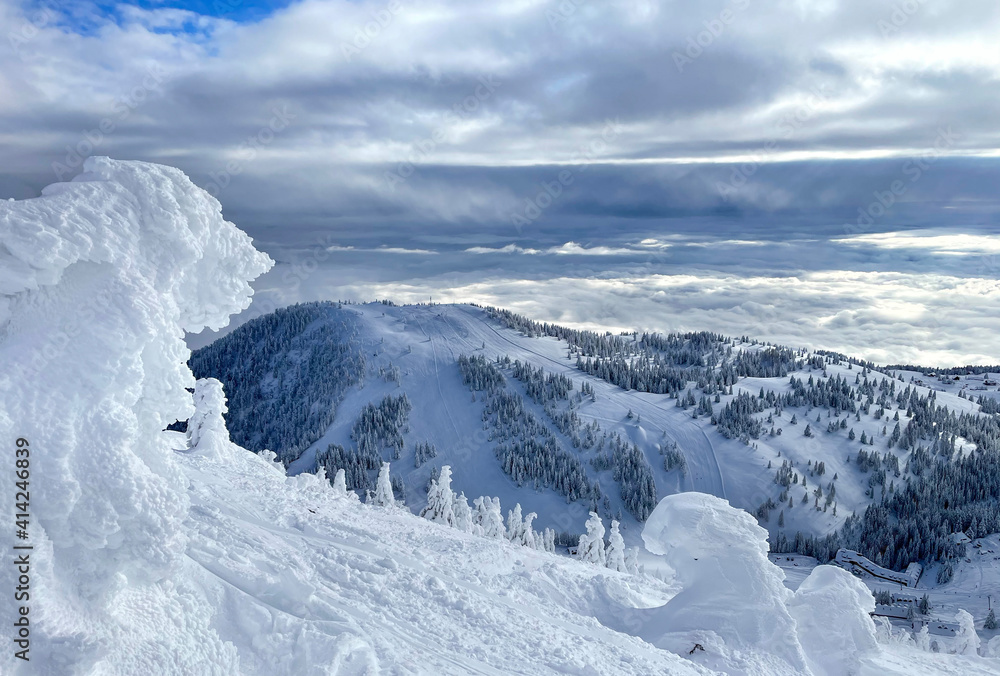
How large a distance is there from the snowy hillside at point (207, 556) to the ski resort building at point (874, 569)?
9919cm

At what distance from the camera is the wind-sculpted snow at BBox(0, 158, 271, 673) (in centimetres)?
1123

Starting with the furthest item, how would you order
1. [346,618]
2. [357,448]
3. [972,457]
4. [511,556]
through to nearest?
[357,448] → [972,457] → [511,556] → [346,618]

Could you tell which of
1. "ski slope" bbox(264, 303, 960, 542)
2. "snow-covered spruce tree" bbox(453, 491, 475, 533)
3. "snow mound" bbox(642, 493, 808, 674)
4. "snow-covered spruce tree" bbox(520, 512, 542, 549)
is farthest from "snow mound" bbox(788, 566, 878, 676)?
"ski slope" bbox(264, 303, 960, 542)

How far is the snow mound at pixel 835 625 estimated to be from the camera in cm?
2577

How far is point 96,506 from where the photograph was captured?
1142 centimetres

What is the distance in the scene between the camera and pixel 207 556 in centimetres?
1834

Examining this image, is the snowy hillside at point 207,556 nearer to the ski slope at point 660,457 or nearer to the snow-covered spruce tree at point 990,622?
the snow-covered spruce tree at point 990,622

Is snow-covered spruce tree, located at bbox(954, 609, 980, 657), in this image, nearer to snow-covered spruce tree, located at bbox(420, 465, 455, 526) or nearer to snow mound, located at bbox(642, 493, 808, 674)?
snow mound, located at bbox(642, 493, 808, 674)

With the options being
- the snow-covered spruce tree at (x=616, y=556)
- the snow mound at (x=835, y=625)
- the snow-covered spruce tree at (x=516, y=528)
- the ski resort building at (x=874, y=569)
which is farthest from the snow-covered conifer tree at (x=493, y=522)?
the ski resort building at (x=874, y=569)

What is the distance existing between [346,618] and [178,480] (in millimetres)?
6879

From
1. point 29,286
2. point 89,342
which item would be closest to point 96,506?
point 89,342

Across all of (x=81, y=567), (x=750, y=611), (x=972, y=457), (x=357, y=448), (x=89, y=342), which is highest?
(x=89, y=342)

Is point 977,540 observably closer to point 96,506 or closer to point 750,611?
point 750,611

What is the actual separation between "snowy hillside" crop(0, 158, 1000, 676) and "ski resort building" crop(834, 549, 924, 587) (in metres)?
99.2
